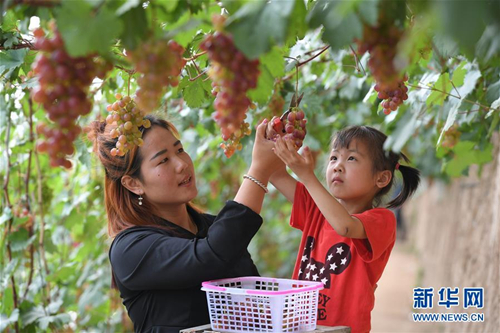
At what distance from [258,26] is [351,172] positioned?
126cm

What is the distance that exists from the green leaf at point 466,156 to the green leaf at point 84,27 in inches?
94.8

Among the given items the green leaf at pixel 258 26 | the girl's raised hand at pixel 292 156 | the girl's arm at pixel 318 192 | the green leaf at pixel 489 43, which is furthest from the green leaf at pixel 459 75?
the green leaf at pixel 258 26

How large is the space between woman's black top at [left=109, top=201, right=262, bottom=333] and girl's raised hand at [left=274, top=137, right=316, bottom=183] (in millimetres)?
187

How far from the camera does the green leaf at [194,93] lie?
6.20ft

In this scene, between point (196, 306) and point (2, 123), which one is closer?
point (196, 306)

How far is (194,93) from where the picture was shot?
191cm

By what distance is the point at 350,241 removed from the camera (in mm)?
2094

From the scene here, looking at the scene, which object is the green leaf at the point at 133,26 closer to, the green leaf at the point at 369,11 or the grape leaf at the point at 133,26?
the grape leaf at the point at 133,26

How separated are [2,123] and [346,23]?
7.65ft

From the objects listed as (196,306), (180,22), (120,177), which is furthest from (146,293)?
(180,22)

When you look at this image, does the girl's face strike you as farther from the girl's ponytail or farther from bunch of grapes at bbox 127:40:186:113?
bunch of grapes at bbox 127:40:186:113

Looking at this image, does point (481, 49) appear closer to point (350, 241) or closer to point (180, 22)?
point (180, 22)

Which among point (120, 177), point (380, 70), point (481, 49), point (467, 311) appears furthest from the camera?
point (467, 311)

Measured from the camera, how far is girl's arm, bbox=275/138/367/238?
5.74 ft
